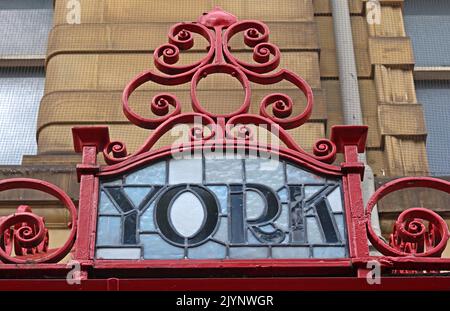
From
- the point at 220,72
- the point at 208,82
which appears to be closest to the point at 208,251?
the point at 220,72

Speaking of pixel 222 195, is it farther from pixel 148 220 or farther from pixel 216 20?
pixel 216 20

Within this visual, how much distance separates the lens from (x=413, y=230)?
6301 millimetres

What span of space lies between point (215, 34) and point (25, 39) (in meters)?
3.76

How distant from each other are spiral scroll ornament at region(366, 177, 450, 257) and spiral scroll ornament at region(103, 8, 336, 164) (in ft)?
1.62

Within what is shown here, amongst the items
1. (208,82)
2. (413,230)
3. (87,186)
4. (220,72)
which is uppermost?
(208,82)

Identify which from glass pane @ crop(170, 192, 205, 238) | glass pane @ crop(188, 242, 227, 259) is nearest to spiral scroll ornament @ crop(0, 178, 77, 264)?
glass pane @ crop(170, 192, 205, 238)

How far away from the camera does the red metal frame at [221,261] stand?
5516 mm

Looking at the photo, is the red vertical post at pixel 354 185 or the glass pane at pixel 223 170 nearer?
the red vertical post at pixel 354 185

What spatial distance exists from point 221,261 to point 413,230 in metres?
1.25

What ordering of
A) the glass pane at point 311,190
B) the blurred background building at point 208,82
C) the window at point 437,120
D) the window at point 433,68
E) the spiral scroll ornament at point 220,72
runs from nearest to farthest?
the glass pane at point 311,190
the spiral scroll ornament at point 220,72
the blurred background building at point 208,82
the window at point 437,120
the window at point 433,68

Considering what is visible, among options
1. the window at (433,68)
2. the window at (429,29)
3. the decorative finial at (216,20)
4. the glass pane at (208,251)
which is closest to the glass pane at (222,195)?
the glass pane at (208,251)

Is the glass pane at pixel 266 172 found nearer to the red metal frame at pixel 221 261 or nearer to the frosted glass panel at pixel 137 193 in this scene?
the red metal frame at pixel 221 261

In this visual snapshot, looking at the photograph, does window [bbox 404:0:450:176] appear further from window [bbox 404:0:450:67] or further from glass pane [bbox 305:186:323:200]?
glass pane [bbox 305:186:323:200]

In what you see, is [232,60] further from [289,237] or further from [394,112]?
[394,112]
